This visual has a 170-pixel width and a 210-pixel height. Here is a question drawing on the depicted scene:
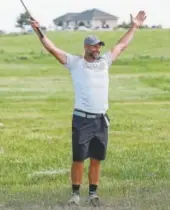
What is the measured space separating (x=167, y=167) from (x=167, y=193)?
203 centimetres

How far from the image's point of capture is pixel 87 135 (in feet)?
26.9

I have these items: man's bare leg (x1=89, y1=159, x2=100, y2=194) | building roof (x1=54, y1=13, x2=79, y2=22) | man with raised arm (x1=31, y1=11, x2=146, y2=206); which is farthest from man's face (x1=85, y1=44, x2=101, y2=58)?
building roof (x1=54, y1=13, x2=79, y2=22)

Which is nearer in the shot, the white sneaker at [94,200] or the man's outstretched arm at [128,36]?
the white sneaker at [94,200]

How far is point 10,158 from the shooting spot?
1184cm

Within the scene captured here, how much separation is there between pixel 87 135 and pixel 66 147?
16.6 ft

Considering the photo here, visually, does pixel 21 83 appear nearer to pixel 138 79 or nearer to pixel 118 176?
pixel 138 79

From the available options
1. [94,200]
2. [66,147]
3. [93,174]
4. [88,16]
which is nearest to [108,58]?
[93,174]

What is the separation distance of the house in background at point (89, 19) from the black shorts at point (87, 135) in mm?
152668

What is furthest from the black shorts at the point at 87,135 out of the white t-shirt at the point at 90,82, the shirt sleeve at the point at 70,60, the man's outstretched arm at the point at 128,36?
the man's outstretched arm at the point at 128,36

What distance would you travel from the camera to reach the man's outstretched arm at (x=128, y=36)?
27.8 ft

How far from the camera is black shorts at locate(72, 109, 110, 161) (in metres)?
8.19

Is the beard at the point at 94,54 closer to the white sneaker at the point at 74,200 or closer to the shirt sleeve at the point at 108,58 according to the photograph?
the shirt sleeve at the point at 108,58

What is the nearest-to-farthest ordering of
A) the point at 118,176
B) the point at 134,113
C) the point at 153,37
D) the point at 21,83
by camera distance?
the point at 118,176 < the point at 134,113 < the point at 21,83 < the point at 153,37

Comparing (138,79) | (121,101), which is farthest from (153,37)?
(121,101)
